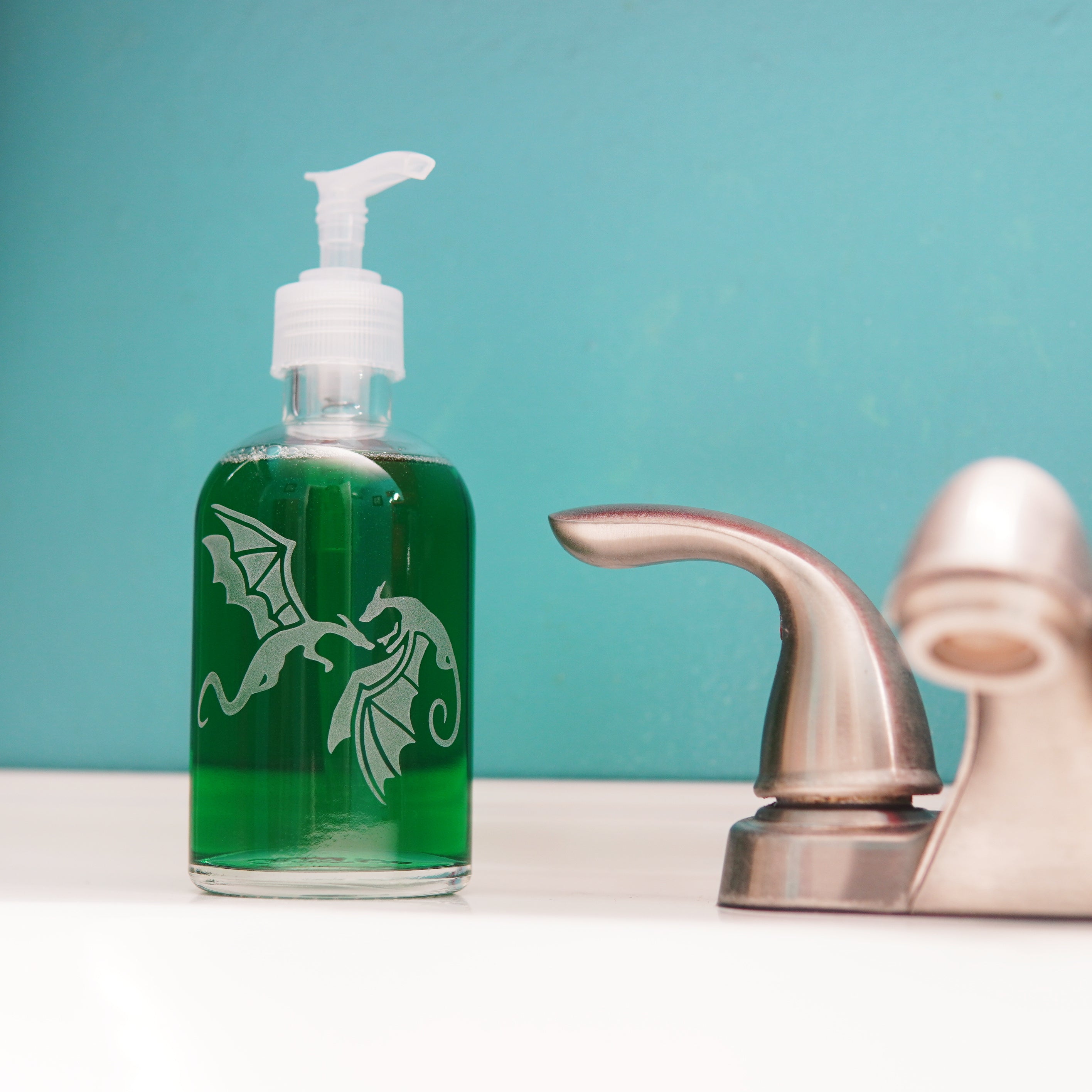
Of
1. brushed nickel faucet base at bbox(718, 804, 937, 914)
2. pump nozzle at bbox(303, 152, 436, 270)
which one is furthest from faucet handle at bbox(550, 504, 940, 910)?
pump nozzle at bbox(303, 152, 436, 270)

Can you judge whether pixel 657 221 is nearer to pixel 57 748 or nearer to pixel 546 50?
pixel 546 50

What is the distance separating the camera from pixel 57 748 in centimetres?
55

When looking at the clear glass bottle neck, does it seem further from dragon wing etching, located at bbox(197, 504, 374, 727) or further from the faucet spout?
the faucet spout

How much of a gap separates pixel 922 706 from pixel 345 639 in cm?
17

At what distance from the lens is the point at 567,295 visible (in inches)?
21.1

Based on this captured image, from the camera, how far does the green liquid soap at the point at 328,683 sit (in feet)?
1.09

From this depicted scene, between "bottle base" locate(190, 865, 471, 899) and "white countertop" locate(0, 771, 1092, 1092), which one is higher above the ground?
"bottle base" locate(190, 865, 471, 899)

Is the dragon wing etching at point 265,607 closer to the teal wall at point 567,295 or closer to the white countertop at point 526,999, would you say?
the white countertop at point 526,999

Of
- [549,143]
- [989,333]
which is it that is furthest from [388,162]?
[989,333]

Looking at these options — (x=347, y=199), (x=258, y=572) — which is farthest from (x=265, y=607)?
(x=347, y=199)

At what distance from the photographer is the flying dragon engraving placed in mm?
340

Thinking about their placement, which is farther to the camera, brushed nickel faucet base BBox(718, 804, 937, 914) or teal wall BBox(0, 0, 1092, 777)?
teal wall BBox(0, 0, 1092, 777)

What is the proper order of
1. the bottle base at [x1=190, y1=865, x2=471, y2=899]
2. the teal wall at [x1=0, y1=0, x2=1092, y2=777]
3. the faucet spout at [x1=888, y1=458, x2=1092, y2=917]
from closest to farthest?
the faucet spout at [x1=888, y1=458, x2=1092, y2=917] → the bottle base at [x1=190, y1=865, x2=471, y2=899] → the teal wall at [x1=0, y1=0, x2=1092, y2=777]

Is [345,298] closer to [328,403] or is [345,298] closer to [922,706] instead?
[328,403]
